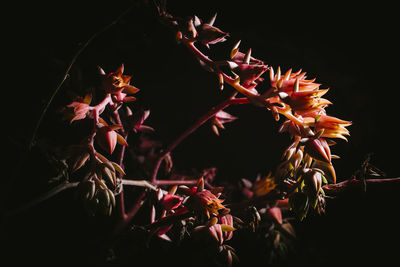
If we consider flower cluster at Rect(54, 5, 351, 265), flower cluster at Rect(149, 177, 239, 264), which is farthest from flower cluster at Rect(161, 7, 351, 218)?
flower cluster at Rect(149, 177, 239, 264)

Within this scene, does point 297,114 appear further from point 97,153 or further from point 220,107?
point 97,153

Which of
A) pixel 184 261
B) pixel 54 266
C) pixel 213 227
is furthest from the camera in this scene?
pixel 184 261

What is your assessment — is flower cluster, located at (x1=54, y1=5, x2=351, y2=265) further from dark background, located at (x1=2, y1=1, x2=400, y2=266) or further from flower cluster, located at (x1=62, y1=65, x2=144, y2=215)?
dark background, located at (x1=2, y1=1, x2=400, y2=266)

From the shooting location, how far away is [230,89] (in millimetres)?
977

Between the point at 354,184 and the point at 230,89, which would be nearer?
the point at 354,184

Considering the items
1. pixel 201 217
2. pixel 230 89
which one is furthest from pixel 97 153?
pixel 230 89

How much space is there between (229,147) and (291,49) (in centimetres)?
36

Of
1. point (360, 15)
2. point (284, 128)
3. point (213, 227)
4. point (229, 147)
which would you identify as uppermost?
point (360, 15)

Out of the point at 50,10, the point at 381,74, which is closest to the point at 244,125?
the point at 381,74

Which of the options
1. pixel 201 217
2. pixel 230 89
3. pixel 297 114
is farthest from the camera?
pixel 230 89

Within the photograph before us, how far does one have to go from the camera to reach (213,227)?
0.48 meters

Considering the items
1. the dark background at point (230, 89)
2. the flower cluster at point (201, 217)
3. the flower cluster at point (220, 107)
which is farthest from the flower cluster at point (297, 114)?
the dark background at point (230, 89)

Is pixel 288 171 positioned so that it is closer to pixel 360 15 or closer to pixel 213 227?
pixel 213 227

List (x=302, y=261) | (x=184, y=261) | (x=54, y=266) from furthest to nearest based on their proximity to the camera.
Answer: (x=302, y=261) → (x=184, y=261) → (x=54, y=266)
